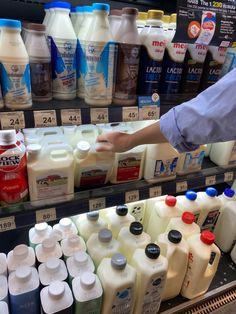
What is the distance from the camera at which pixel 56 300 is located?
1029 mm

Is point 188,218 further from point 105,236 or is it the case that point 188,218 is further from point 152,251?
point 105,236

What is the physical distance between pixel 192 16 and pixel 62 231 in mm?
1127

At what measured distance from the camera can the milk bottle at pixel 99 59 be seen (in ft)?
3.01

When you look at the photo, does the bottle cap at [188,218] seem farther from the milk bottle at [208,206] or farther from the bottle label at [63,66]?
the bottle label at [63,66]

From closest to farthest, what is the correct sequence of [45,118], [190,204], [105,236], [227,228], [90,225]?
[45,118] < [105,236] < [90,225] < [190,204] < [227,228]

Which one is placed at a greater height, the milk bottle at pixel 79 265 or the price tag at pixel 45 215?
the price tag at pixel 45 215

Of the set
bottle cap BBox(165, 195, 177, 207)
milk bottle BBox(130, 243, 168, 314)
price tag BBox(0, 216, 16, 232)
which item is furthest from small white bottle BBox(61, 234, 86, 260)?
bottle cap BBox(165, 195, 177, 207)

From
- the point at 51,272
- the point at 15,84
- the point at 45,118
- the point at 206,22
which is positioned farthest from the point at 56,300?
the point at 206,22

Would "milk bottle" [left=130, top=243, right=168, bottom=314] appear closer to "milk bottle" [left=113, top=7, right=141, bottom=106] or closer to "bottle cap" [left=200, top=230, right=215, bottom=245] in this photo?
"bottle cap" [left=200, top=230, right=215, bottom=245]

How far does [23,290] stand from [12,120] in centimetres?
65

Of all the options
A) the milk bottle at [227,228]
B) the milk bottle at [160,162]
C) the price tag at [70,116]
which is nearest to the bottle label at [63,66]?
the price tag at [70,116]

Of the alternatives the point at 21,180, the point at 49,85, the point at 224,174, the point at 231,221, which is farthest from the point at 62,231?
the point at 231,221

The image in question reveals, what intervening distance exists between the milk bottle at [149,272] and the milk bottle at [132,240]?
1.9 inches

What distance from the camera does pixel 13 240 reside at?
1.48 m
